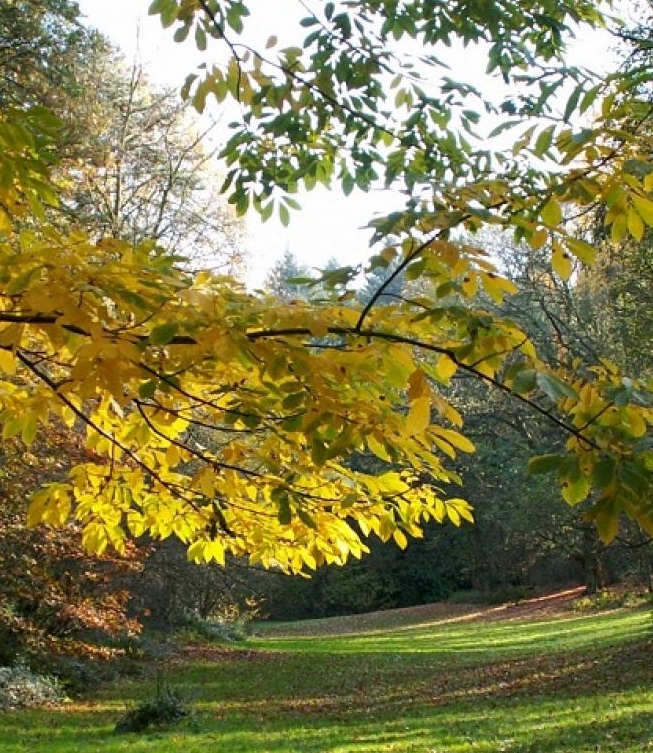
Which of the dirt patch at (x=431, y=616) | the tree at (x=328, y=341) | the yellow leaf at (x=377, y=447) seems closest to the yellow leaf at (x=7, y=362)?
the tree at (x=328, y=341)

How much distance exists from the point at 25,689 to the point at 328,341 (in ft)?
36.8

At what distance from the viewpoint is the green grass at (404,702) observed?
8203 millimetres

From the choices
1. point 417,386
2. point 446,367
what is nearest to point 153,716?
point 446,367

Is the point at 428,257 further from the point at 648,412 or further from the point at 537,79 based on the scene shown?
the point at 537,79

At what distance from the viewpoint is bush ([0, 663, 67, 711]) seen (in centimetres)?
1106

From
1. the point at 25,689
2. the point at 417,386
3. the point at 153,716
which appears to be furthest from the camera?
the point at 25,689

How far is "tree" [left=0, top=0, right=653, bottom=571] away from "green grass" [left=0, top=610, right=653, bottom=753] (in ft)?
18.6

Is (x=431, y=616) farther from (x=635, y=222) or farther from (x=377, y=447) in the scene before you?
(x=635, y=222)

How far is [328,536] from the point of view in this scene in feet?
8.38

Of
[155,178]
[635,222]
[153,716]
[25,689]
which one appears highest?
[155,178]

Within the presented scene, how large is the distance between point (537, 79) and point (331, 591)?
117 ft

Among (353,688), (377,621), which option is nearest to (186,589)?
(353,688)

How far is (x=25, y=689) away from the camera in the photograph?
37.3 feet

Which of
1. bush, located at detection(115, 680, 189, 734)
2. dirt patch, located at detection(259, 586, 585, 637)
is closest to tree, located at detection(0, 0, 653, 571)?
bush, located at detection(115, 680, 189, 734)
